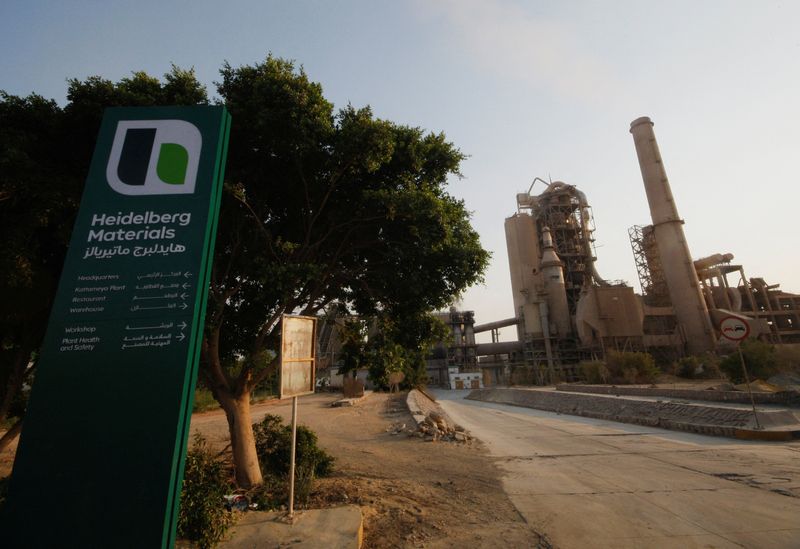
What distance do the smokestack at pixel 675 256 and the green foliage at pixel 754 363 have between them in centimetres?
2002

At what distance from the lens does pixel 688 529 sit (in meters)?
4.90

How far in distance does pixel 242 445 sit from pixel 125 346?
4223 mm

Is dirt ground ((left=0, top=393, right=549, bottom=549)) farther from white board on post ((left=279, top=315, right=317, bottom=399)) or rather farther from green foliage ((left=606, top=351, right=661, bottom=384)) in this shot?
green foliage ((left=606, top=351, right=661, bottom=384))

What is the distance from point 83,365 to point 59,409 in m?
0.42

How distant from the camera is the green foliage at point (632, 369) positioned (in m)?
33.5

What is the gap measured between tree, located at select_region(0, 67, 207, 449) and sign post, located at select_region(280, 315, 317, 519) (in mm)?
4298

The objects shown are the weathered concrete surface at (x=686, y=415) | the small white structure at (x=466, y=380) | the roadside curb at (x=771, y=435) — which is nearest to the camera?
the roadside curb at (x=771, y=435)

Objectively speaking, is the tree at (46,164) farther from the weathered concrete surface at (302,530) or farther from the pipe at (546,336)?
the pipe at (546,336)

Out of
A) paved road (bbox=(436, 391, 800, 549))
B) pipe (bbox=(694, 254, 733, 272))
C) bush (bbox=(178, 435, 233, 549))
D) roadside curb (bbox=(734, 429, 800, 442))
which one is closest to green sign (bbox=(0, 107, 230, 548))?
bush (bbox=(178, 435, 233, 549))

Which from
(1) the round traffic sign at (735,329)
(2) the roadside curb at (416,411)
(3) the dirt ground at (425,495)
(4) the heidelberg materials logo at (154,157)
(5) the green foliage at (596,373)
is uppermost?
(4) the heidelberg materials logo at (154,157)

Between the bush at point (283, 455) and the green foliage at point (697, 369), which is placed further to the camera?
the green foliage at point (697, 369)

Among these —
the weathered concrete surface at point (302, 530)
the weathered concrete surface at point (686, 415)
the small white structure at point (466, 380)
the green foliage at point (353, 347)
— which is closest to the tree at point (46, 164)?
the green foliage at point (353, 347)

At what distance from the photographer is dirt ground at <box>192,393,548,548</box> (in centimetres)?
499

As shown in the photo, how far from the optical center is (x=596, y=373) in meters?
36.3
